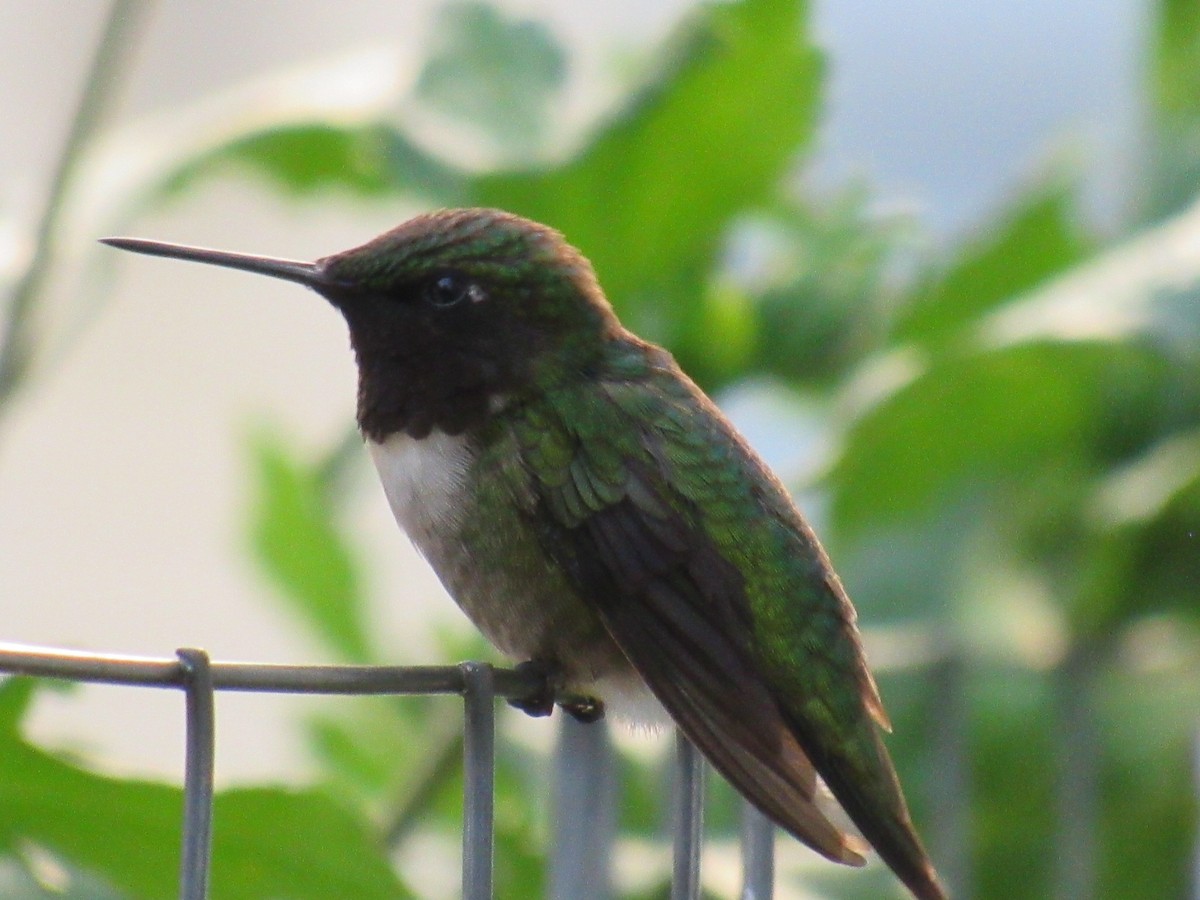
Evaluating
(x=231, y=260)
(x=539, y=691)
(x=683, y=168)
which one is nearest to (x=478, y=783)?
(x=539, y=691)

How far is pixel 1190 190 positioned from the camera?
3.87 m

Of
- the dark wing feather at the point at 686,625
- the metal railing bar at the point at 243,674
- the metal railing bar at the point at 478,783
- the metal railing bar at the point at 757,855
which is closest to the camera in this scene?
the metal railing bar at the point at 243,674

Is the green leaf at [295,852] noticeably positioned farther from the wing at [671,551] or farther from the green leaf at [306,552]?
the green leaf at [306,552]

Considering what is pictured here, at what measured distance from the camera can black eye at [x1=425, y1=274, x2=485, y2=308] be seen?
2227mm

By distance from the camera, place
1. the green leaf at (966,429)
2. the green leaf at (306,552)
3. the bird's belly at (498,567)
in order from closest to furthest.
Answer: the bird's belly at (498,567)
the green leaf at (966,429)
the green leaf at (306,552)

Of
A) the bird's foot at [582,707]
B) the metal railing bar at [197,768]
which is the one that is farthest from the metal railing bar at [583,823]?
the metal railing bar at [197,768]

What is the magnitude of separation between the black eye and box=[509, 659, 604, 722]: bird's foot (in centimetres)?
45

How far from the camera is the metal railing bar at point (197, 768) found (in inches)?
47.6

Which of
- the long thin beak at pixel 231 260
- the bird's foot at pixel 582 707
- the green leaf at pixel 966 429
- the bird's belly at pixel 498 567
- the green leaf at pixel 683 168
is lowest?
the bird's foot at pixel 582 707

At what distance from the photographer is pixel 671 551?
2.08m

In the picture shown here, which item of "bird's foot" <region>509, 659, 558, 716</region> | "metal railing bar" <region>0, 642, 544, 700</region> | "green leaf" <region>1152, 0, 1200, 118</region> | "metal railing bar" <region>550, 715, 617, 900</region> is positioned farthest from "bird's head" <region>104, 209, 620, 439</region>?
"green leaf" <region>1152, 0, 1200, 118</region>

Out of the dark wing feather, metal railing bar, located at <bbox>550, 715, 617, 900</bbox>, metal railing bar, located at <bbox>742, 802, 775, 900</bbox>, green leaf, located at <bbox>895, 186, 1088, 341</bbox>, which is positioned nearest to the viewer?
metal railing bar, located at <bbox>550, 715, 617, 900</bbox>

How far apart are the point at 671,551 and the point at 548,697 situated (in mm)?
216

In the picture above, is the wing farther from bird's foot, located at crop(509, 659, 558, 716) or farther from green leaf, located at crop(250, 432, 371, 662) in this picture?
→ green leaf, located at crop(250, 432, 371, 662)
